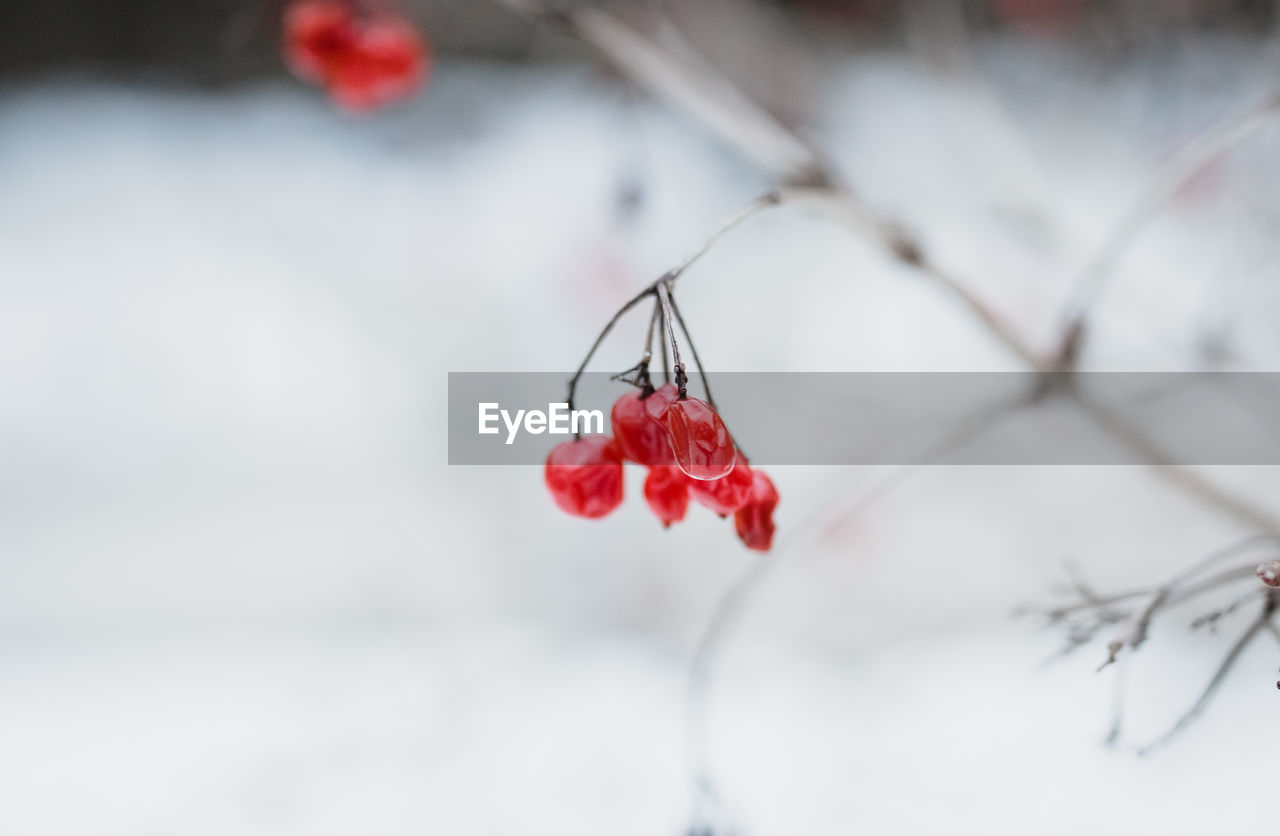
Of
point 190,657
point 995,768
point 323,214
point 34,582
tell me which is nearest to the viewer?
point 995,768

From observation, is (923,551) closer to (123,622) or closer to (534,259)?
(534,259)

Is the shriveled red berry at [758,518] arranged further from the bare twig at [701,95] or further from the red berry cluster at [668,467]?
the bare twig at [701,95]

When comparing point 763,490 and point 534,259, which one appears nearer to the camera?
point 763,490

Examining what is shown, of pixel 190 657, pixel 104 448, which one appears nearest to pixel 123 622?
pixel 190 657

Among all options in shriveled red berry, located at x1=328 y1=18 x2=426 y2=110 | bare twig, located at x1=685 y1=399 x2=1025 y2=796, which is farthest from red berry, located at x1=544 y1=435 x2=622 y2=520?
shriveled red berry, located at x1=328 y1=18 x2=426 y2=110

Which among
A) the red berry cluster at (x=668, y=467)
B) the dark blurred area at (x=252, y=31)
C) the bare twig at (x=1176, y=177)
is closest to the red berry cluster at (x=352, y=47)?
the red berry cluster at (x=668, y=467)

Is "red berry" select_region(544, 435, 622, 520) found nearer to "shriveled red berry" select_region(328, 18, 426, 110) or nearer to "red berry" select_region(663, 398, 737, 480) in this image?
"red berry" select_region(663, 398, 737, 480)
